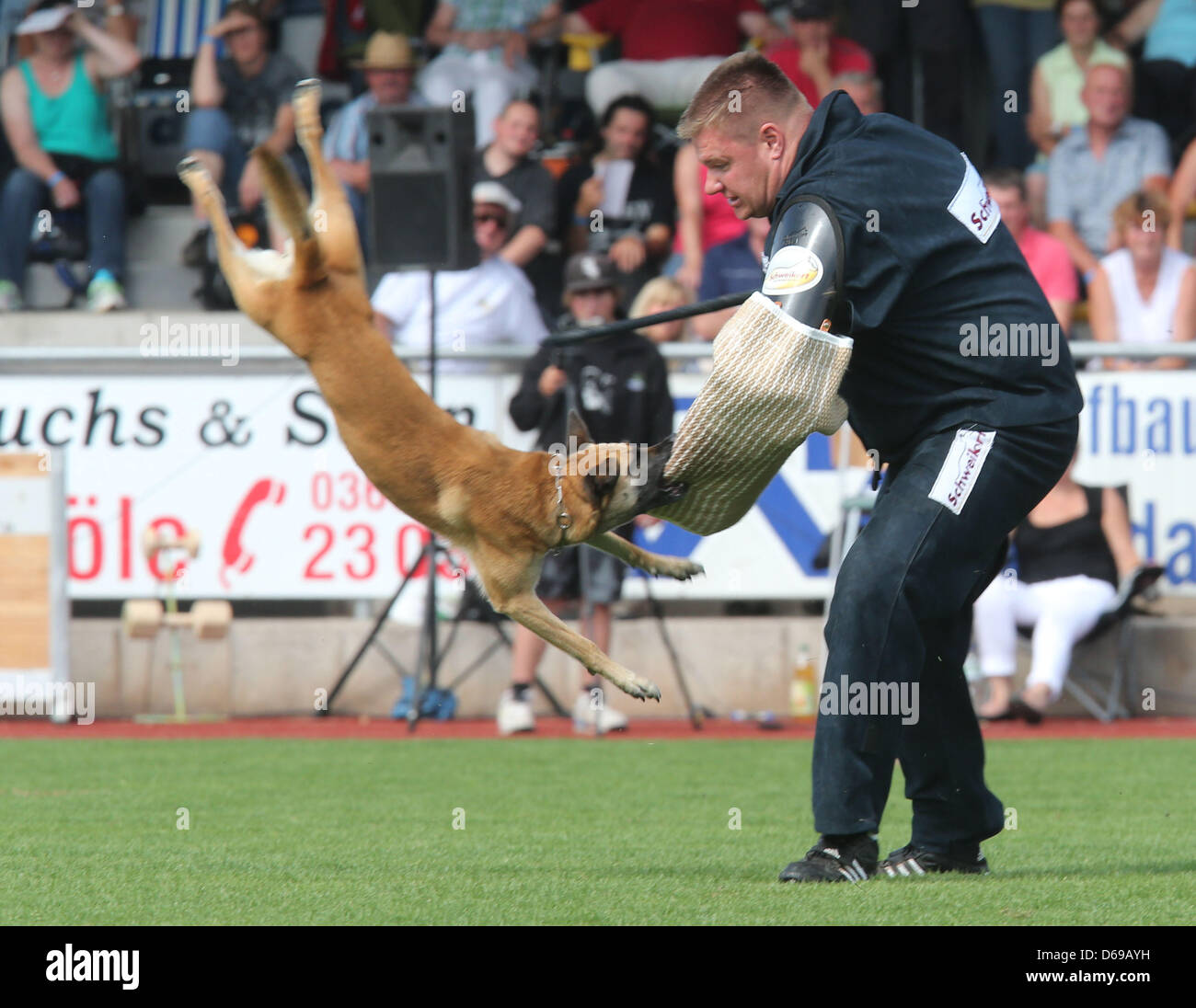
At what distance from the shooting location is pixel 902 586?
15.1 feet

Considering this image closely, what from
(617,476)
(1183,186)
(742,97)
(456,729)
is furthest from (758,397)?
(1183,186)

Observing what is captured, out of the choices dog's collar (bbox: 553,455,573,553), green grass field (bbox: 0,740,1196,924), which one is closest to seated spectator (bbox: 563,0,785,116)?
green grass field (bbox: 0,740,1196,924)

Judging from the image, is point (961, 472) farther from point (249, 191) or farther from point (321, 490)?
point (249, 191)

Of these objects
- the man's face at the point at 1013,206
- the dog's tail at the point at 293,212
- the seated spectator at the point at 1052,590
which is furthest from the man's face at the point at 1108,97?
the dog's tail at the point at 293,212

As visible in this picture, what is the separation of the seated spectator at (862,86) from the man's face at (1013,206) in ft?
3.35

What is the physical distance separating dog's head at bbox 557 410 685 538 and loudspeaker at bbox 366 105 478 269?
16.7ft

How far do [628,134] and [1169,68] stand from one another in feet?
12.0

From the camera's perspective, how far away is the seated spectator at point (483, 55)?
12711 millimetres

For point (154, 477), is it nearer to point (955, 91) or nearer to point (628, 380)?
point (628, 380)

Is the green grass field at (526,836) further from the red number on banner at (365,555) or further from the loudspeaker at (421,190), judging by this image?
the loudspeaker at (421,190)

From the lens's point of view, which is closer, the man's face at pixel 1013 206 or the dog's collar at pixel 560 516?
the dog's collar at pixel 560 516

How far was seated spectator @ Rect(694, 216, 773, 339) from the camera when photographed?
443 inches

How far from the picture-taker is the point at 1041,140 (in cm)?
1258

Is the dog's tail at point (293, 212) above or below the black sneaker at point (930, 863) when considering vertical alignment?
above
